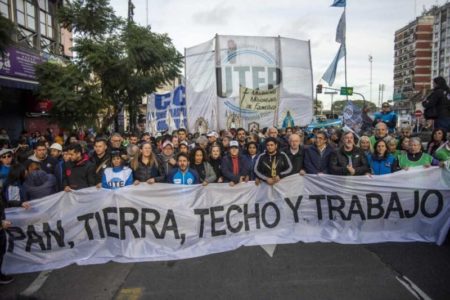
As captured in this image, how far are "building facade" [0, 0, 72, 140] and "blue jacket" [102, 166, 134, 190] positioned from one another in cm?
1034

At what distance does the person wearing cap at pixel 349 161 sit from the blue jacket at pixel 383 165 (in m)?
0.29

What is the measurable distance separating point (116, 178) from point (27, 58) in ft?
40.3

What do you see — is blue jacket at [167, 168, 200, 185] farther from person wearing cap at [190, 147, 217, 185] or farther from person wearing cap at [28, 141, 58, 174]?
person wearing cap at [28, 141, 58, 174]

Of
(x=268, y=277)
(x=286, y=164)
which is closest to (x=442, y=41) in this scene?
(x=286, y=164)

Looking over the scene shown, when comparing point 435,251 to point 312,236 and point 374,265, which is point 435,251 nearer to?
point 374,265

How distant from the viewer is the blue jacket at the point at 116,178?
593 centimetres

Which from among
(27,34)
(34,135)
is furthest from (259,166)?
(27,34)

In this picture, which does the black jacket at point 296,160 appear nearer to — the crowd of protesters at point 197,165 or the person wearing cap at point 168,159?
the crowd of protesters at point 197,165

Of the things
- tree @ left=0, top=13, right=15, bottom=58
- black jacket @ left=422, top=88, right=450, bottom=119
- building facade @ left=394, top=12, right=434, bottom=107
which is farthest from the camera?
building facade @ left=394, top=12, right=434, bottom=107

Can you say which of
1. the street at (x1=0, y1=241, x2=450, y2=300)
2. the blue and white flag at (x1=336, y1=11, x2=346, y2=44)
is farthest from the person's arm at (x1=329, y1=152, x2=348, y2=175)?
the blue and white flag at (x1=336, y1=11, x2=346, y2=44)

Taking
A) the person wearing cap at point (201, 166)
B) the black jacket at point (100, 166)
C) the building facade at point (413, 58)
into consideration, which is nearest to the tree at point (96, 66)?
the black jacket at point (100, 166)

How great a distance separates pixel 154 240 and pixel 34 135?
14.6m

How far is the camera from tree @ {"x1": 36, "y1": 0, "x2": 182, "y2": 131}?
1284 centimetres

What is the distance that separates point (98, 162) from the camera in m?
6.71
